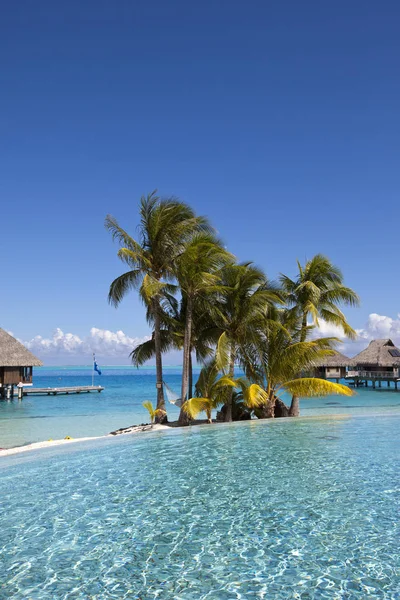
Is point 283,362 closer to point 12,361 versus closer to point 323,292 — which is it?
point 323,292

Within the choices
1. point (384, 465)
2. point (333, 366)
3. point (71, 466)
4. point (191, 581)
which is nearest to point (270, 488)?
point (384, 465)

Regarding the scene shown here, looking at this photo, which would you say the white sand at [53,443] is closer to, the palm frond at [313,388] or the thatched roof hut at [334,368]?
the palm frond at [313,388]

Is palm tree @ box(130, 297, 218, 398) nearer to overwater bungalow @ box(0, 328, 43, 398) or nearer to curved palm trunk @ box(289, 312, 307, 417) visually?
curved palm trunk @ box(289, 312, 307, 417)

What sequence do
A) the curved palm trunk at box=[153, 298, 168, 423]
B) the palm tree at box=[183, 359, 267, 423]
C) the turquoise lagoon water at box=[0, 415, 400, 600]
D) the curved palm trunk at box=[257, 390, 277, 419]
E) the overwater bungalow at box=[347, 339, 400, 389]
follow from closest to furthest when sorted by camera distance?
the turquoise lagoon water at box=[0, 415, 400, 600]
the palm tree at box=[183, 359, 267, 423]
the curved palm trunk at box=[153, 298, 168, 423]
the curved palm trunk at box=[257, 390, 277, 419]
the overwater bungalow at box=[347, 339, 400, 389]

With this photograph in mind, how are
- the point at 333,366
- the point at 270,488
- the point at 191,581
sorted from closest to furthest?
the point at 191,581 → the point at 270,488 → the point at 333,366

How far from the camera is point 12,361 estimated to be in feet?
109

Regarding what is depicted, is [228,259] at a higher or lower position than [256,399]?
higher

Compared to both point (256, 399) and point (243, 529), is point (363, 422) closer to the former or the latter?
point (256, 399)

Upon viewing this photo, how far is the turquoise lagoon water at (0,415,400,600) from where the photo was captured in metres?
3.93

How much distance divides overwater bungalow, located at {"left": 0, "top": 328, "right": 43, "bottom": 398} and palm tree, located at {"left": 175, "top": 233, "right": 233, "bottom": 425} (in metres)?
21.5

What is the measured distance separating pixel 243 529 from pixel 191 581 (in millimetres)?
1286

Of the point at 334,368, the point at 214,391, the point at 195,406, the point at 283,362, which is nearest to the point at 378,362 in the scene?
the point at 334,368

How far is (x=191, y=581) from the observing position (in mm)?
3979

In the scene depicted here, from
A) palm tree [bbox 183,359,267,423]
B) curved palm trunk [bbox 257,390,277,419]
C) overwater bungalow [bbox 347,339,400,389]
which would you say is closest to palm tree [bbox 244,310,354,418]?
curved palm trunk [bbox 257,390,277,419]
